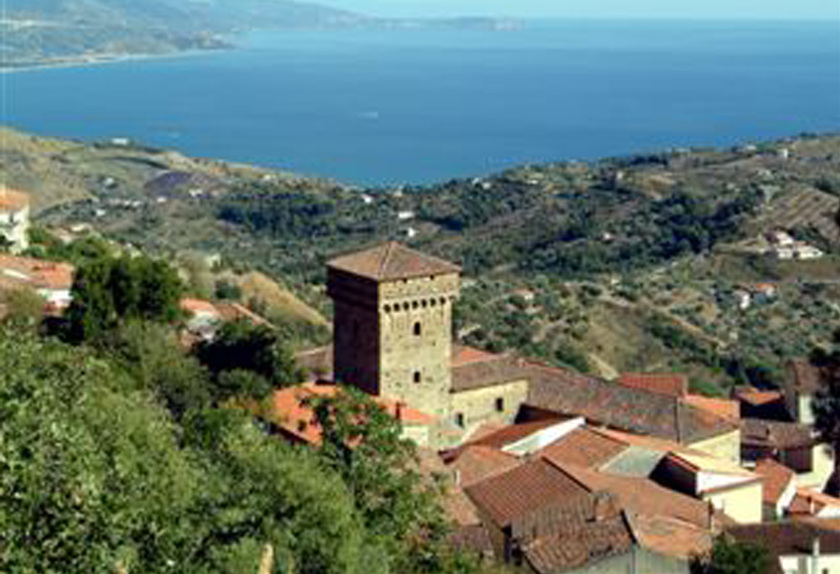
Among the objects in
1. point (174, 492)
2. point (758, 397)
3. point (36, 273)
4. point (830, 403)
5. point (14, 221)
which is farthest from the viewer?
point (14, 221)

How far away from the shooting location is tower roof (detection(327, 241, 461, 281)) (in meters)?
31.9

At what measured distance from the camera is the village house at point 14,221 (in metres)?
50.0

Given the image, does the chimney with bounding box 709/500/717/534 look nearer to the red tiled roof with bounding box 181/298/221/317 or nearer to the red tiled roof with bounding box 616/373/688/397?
the red tiled roof with bounding box 616/373/688/397

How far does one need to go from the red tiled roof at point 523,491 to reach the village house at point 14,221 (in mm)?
26304

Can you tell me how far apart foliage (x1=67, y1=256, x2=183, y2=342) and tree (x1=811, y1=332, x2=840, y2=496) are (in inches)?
592

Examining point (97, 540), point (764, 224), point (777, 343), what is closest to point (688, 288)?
point (777, 343)

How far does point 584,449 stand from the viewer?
3162cm

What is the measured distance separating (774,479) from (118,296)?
1588 centimetres

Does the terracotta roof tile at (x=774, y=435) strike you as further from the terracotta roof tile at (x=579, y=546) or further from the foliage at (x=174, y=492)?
the foliage at (x=174, y=492)

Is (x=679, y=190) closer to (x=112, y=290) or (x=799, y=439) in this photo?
(x=799, y=439)

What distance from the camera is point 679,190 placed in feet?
318

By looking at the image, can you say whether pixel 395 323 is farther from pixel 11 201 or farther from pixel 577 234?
pixel 577 234

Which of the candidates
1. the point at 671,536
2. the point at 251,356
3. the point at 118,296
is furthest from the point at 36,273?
the point at 671,536

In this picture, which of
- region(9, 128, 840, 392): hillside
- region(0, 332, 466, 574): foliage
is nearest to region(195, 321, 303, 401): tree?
region(0, 332, 466, 574): foliage
